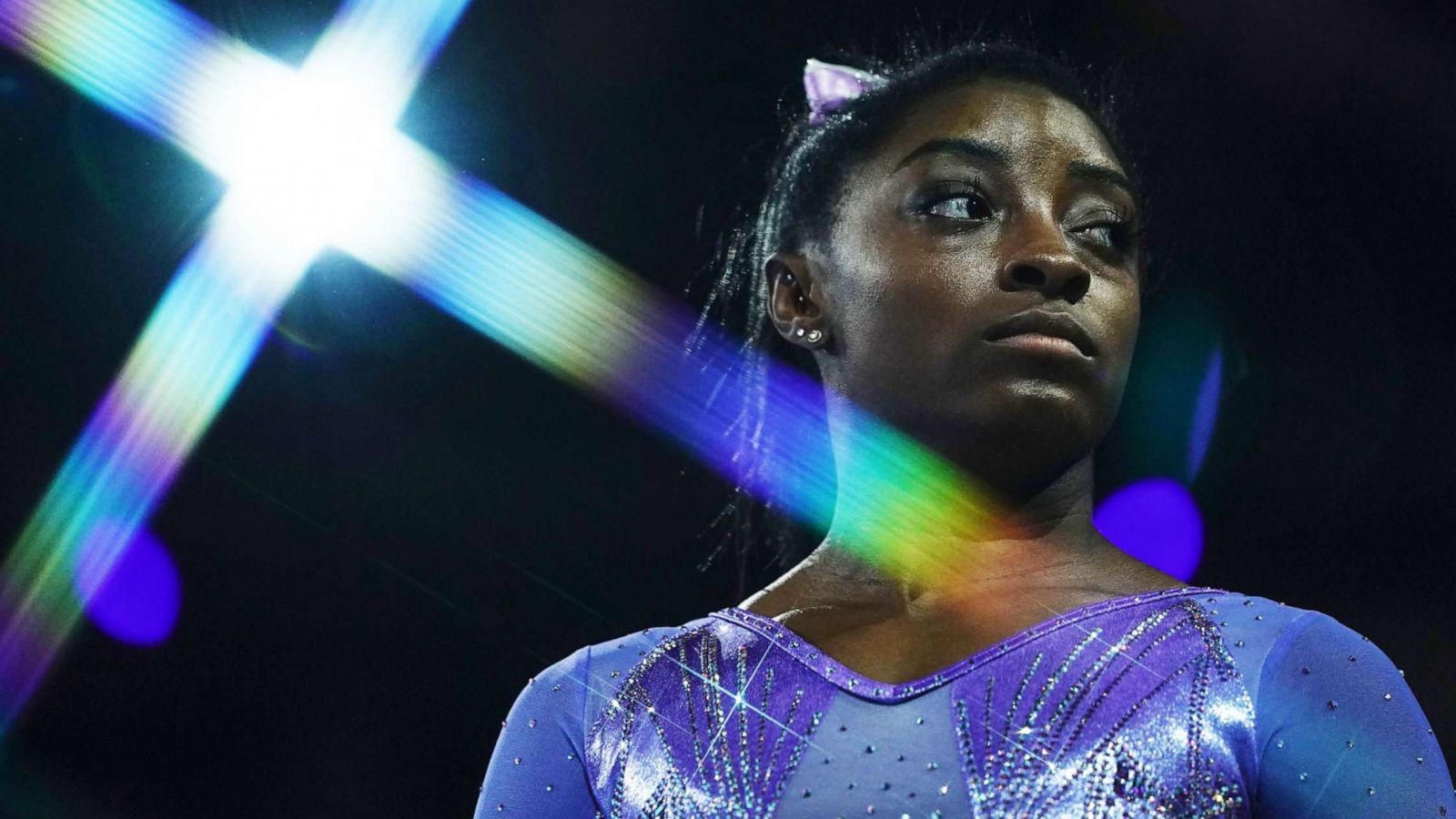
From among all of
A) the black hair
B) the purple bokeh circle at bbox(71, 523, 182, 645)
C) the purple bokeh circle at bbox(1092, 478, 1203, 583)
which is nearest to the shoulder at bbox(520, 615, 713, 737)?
the black hair

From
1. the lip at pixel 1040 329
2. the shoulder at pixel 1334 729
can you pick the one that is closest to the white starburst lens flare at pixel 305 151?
the lip at pixel 1040 329

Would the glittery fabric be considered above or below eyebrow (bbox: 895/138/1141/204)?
below

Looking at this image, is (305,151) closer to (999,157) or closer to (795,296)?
(795,296)

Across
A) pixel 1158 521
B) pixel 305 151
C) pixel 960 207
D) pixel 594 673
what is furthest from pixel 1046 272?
pixel 305 151

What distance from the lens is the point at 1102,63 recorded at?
246cm

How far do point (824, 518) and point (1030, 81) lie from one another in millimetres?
730

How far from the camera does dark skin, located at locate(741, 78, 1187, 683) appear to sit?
5.75 ft

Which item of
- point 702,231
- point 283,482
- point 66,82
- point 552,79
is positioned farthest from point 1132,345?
point 66,82

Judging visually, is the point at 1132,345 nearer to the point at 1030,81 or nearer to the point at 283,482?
the point at 1030,81

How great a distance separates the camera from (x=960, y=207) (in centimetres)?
191

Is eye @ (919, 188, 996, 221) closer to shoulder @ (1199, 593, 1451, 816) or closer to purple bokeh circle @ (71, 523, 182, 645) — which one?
shoulder @ (1199, 593, 1451, 816)

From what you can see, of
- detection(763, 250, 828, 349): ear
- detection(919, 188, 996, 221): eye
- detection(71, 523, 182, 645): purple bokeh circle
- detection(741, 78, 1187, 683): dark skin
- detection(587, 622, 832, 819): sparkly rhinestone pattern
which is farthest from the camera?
detection(71, 523, 182, 645): purple bokeh circle

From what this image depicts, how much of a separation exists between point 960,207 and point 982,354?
0.24 m

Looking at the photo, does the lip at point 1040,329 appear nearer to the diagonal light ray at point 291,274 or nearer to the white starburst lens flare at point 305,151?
the diagonal light ray at point 291,274
